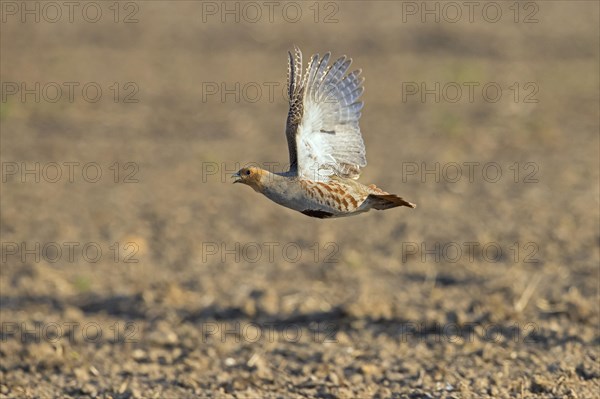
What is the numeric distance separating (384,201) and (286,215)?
6214 millimetres

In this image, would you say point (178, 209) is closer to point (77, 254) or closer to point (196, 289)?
point (77, 254)

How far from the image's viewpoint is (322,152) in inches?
228

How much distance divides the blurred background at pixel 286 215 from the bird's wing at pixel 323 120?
1900 millimetres

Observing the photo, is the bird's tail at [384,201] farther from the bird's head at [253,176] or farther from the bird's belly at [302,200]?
the bird's head at [253,176]

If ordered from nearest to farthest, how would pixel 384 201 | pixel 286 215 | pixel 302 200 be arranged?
1. pixel 302 200
2. pixel 384 201
3. pixel 286 215

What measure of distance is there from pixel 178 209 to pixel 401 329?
14.2ft

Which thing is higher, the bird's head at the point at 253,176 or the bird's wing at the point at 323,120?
the bird's wing at the point at 323,120

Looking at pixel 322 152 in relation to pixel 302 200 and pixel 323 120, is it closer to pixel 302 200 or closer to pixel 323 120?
pixel 323 120

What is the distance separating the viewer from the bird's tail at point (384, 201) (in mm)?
5550

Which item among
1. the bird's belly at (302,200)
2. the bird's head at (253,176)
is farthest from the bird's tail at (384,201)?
the bird's head at (253,176)

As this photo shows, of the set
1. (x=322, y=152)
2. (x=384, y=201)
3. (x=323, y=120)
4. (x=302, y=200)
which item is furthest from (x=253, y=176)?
(x=384, y=201)

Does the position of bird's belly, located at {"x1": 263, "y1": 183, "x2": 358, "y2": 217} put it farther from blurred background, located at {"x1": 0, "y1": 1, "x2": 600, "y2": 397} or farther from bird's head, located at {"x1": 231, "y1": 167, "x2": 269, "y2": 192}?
blurred background, located at {"x1": 0, "y1": 1, "x2": 600, "y2": 397}

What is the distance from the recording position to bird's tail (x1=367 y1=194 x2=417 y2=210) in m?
5.55

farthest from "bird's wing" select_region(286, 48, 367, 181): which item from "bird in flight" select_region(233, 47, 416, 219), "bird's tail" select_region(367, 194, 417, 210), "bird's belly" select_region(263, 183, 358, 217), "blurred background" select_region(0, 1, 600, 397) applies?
"blurred background" select_region(0, 1, 600, 397)
